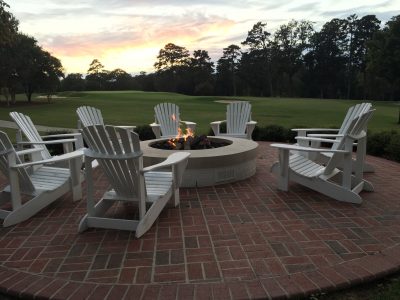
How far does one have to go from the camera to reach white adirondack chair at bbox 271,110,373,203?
3.82 meters

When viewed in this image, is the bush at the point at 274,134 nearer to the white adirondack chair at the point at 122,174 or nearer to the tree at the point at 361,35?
the white adirondack chair at the point at 122,174

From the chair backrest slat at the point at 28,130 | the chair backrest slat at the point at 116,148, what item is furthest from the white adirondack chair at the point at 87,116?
the chair backrest slat at the point at 116,148

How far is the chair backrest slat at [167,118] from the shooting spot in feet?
23.6

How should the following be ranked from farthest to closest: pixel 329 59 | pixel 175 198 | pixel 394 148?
pixel 329 59
pixel 394 148
pixel 175 198

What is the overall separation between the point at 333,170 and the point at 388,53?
1459 centimetres

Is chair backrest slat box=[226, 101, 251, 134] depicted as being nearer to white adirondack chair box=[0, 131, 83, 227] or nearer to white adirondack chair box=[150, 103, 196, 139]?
white adirondack chair box=[150, 103, 196, 139]

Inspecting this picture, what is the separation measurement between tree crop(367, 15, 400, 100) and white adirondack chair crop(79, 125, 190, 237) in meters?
15.9

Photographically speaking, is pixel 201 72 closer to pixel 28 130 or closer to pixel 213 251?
pixel 28 130

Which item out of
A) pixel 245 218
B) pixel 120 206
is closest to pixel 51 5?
pixel 120 206

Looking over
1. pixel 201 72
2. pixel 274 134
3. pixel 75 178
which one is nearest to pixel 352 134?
pixel 75 178

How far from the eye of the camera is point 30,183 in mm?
3580

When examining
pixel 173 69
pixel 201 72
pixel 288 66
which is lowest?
pixel 201 72

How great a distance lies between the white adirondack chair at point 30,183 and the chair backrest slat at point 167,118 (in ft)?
10.5

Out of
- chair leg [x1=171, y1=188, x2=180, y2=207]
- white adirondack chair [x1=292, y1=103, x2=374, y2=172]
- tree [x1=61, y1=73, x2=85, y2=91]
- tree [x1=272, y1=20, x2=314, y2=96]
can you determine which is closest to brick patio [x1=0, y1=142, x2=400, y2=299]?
chair leg [x1=171, y1=188, x2=180, y2=207]
